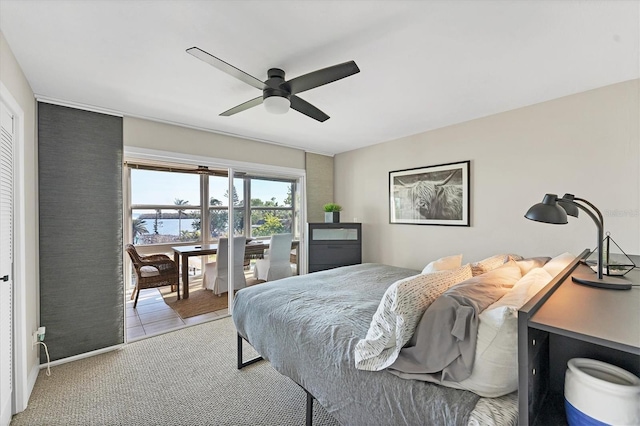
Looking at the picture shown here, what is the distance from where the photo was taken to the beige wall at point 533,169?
231cm

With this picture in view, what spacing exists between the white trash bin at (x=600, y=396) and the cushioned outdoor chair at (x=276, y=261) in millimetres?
3807

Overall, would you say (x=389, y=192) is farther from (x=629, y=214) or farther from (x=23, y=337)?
(x=23, y=337)

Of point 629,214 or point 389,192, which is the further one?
point 389,192

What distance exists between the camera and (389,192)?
13.5ft

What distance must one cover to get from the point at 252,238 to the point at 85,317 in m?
2.20

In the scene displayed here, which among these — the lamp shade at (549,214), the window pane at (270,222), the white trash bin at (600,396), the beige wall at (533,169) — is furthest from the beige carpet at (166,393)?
the beige wall at (533,169)

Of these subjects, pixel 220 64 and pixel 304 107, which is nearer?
pixel 220 64

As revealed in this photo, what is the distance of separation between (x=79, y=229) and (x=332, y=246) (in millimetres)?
2990

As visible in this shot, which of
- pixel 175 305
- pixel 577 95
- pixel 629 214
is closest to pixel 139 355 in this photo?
pixel 175 305

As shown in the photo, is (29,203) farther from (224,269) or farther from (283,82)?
(224,269)

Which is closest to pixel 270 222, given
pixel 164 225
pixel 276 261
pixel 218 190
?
pixel 276 261

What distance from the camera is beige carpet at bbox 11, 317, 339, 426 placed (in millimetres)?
1886

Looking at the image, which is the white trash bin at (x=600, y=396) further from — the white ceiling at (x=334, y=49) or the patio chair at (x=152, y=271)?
the patio chair at (x=152, y=271)

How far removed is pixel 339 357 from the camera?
1.46 meters
